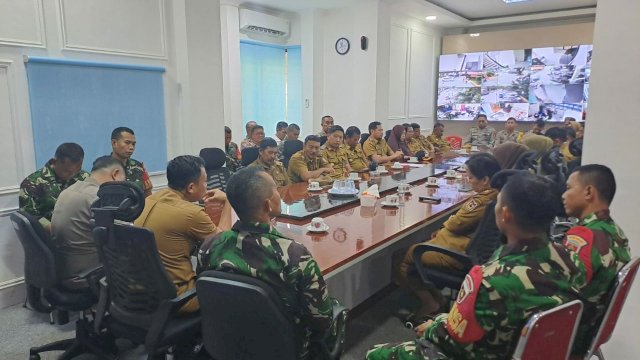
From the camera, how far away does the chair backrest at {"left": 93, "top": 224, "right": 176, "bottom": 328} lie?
5.97 ft

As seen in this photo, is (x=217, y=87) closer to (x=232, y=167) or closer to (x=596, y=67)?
(x=232, y=167)

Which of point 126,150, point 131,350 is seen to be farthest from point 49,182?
point 131,350

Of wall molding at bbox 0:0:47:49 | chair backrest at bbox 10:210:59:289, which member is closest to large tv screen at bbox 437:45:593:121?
wall molding at bbox 0:0:47:49

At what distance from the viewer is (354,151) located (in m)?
5.70

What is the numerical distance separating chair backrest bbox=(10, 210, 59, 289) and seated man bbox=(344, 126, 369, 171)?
12.0 feet

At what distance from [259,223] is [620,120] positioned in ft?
6.26

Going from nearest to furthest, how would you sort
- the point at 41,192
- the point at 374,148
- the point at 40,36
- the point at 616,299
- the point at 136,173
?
the point at 616,299
the point at 41,192
the point at 40,36
the point at 136,173
the point at 374,148

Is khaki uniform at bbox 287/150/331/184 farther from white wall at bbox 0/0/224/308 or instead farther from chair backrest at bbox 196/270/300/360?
chair backrest at bbox 196/270/300/360

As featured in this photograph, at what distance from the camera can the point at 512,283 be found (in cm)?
129

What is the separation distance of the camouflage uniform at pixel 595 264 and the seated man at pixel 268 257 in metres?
0.92

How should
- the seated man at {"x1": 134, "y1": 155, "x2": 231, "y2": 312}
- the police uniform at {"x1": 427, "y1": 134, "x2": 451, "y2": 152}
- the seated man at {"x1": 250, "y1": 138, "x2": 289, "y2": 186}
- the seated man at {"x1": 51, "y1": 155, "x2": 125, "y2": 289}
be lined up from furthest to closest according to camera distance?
the police uniform at {"x1": 427, "y1": 134, "x2": 451, "y2": 152} → the seated man at {"x1": 250, "y1": 138, "x2": 289, "y2": 186} → the seated man at {"x1": 51, "y1": 155, "x2": 125, "y2": 289} → the seated man at {"x1": 134, "y1": 155, "x2": 231, "y2": 312}

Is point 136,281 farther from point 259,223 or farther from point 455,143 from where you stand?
point 455,143

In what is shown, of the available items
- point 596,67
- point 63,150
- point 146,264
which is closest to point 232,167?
point 63,150

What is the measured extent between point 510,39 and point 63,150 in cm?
898
